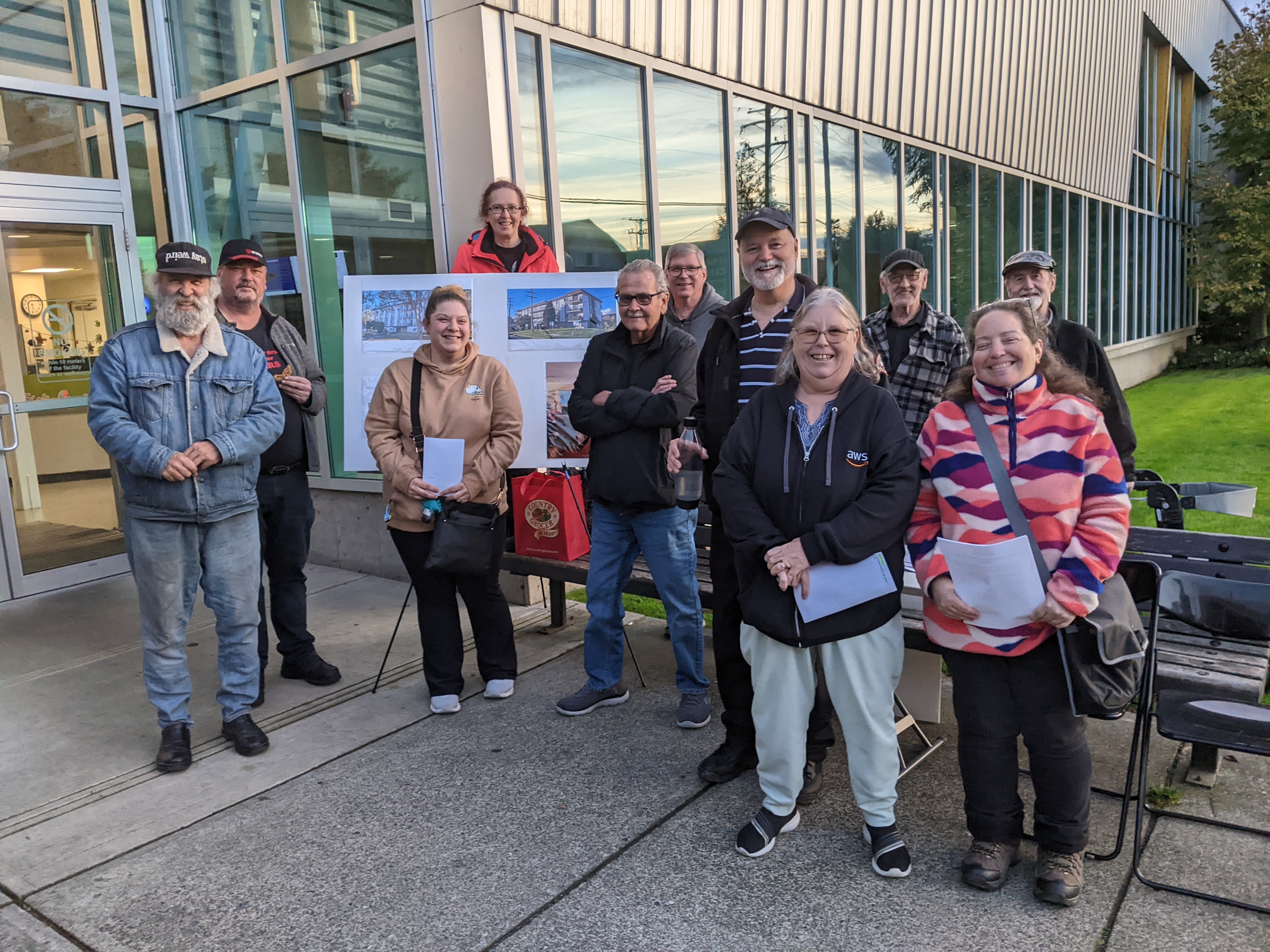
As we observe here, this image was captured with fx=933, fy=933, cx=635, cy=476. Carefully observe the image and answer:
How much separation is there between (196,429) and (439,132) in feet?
9.01

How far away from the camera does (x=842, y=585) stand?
282 cm

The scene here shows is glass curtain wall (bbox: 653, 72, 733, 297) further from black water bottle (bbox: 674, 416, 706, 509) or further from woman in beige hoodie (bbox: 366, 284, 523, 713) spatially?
black water bottle (bbox: 674, 416, 706, 509)

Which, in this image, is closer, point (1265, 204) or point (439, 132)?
point (439, 132)

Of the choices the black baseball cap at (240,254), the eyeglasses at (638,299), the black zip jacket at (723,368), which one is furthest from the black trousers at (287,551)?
the black zip jacket at (723,368)

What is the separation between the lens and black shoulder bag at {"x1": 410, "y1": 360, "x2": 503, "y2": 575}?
13.2 ft

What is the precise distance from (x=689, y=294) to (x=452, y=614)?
1850 mm

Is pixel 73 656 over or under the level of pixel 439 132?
under

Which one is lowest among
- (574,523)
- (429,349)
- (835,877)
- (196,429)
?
(835,877)

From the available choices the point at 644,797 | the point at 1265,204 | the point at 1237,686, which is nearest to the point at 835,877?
the point at 644,797

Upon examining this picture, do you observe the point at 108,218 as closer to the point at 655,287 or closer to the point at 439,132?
the point at 439,132

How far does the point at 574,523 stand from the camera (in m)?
4.84

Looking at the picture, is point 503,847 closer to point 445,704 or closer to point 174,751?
point 445,704

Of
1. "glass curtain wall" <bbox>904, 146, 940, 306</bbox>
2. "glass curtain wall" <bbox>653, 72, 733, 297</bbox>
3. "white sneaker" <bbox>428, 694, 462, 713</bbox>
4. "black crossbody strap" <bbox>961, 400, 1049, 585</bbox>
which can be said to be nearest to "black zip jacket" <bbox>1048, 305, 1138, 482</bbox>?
"black crossbody strap" <bbox>961, 400, 1049, 585</bbox>

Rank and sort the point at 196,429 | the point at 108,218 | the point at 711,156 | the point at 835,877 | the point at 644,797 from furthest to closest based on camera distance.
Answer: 1. the point at 711,156
2. the point at 108,218
3. the point at 196,429
4. the point at 644,797
5. the point at 835,877
